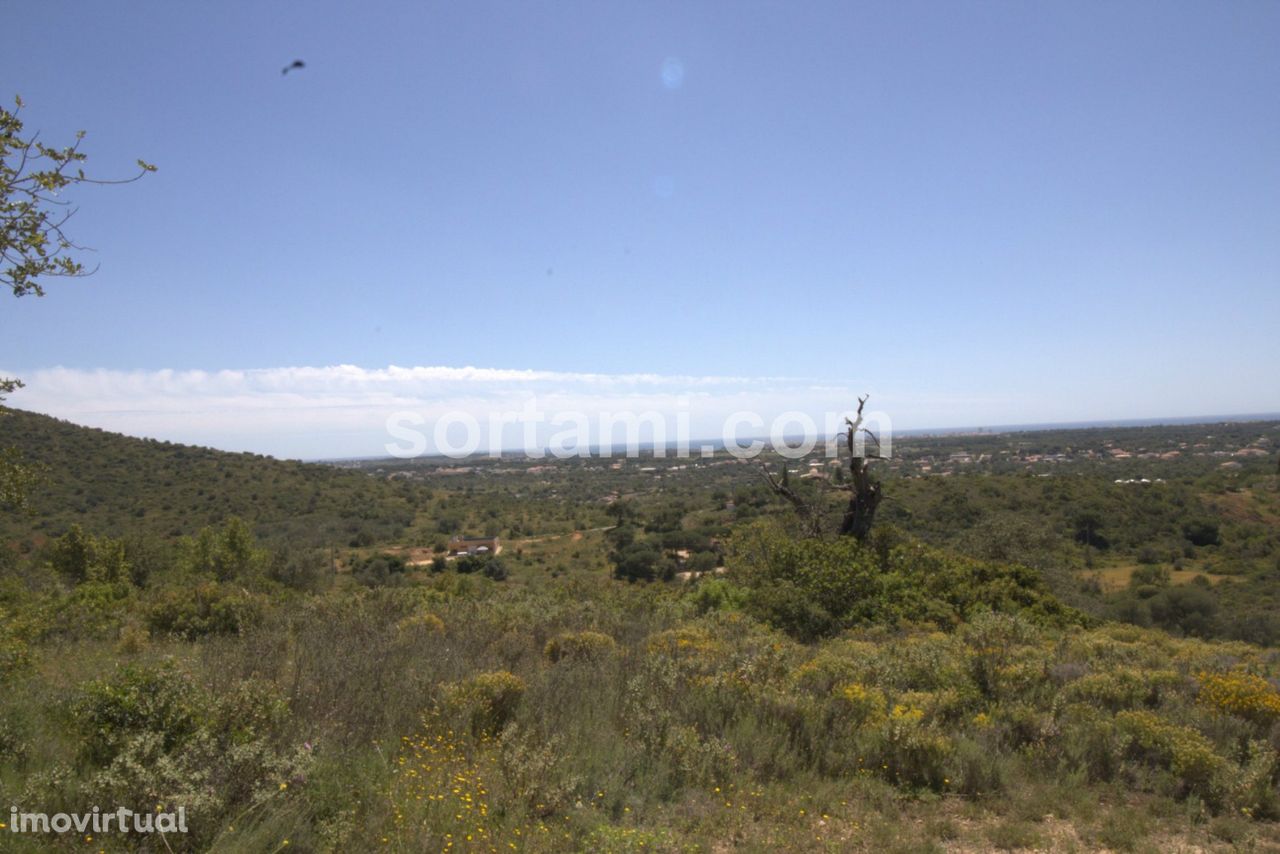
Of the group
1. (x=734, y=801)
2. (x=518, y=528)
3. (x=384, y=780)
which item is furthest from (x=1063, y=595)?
(x=518, y=528)

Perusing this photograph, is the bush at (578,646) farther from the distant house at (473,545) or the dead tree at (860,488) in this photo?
the distant house at (473,545)

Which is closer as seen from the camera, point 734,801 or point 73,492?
point 734,801

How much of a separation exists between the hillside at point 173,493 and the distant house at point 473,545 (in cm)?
477

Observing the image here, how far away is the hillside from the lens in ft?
114

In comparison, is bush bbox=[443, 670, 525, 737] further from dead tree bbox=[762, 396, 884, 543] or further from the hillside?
the hillside

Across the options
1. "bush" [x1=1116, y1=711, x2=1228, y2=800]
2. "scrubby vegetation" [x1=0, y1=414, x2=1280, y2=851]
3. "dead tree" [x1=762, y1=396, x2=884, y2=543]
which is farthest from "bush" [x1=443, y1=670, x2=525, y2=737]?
"dead tree" [x1=762, y1=396, x2=884, y2=543]

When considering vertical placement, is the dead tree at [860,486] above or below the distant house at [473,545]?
above

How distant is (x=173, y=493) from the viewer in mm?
40688

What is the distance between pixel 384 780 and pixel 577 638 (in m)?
3.80

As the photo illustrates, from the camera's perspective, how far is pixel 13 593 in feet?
43.4

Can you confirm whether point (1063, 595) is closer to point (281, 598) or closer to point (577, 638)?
point (577, 638)

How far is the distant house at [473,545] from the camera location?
3991 centimetres

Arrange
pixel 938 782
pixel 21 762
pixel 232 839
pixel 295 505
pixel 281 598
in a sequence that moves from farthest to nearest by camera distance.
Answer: pixel 295 505
pixel 281 598
pixel 938 782
pixel 21 762
pixel 232 839

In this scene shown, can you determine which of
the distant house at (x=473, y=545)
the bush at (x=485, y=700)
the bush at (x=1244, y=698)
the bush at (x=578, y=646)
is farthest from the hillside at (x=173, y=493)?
the bush at (x=1244, y=698)
